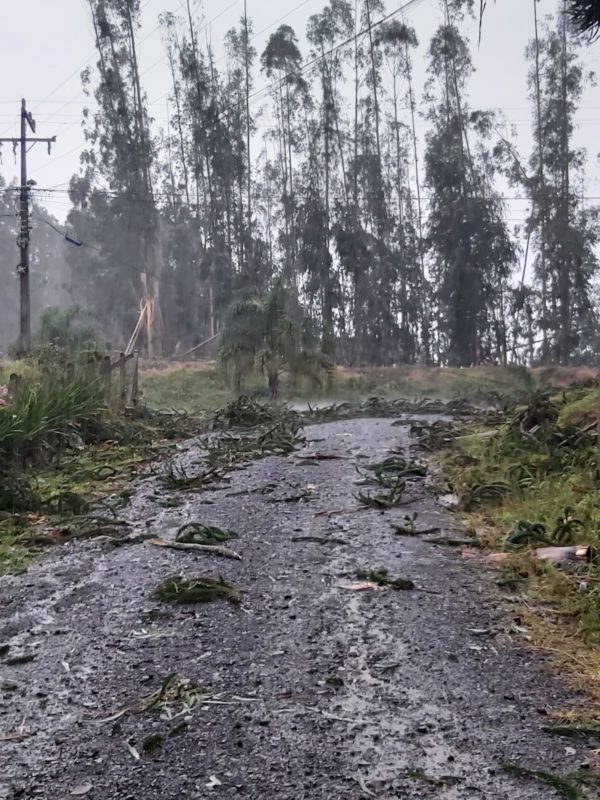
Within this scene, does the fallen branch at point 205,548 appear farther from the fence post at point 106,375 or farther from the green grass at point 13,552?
the fence post at point 106,375

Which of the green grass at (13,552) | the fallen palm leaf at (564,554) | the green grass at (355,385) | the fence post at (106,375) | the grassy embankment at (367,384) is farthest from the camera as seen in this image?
the grassy embankment at (367,384)

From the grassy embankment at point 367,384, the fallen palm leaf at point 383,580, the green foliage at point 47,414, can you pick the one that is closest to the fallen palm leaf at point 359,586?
the fallen palm leaf at point 383,580

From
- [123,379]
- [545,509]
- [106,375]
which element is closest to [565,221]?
[123,379]

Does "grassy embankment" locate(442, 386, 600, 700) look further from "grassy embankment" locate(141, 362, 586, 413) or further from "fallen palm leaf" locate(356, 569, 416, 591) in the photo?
"grassy embankment" locate(141, 362, 586, 413)

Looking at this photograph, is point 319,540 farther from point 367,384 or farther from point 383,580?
point 367,384

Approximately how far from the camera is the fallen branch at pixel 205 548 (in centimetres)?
539

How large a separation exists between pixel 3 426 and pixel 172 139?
38.1m

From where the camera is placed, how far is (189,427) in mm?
14281

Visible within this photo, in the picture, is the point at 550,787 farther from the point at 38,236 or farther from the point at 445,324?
the point at 38,236

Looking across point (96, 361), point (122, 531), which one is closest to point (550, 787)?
point (122, 531)

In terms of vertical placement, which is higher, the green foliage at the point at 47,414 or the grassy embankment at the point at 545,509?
the green foliage at the point at 47,414

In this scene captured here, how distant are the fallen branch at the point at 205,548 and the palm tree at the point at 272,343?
14245 millimetres

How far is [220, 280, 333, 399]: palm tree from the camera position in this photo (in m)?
19.9

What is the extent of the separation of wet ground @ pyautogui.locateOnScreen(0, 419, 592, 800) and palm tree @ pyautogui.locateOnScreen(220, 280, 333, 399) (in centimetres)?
1419
